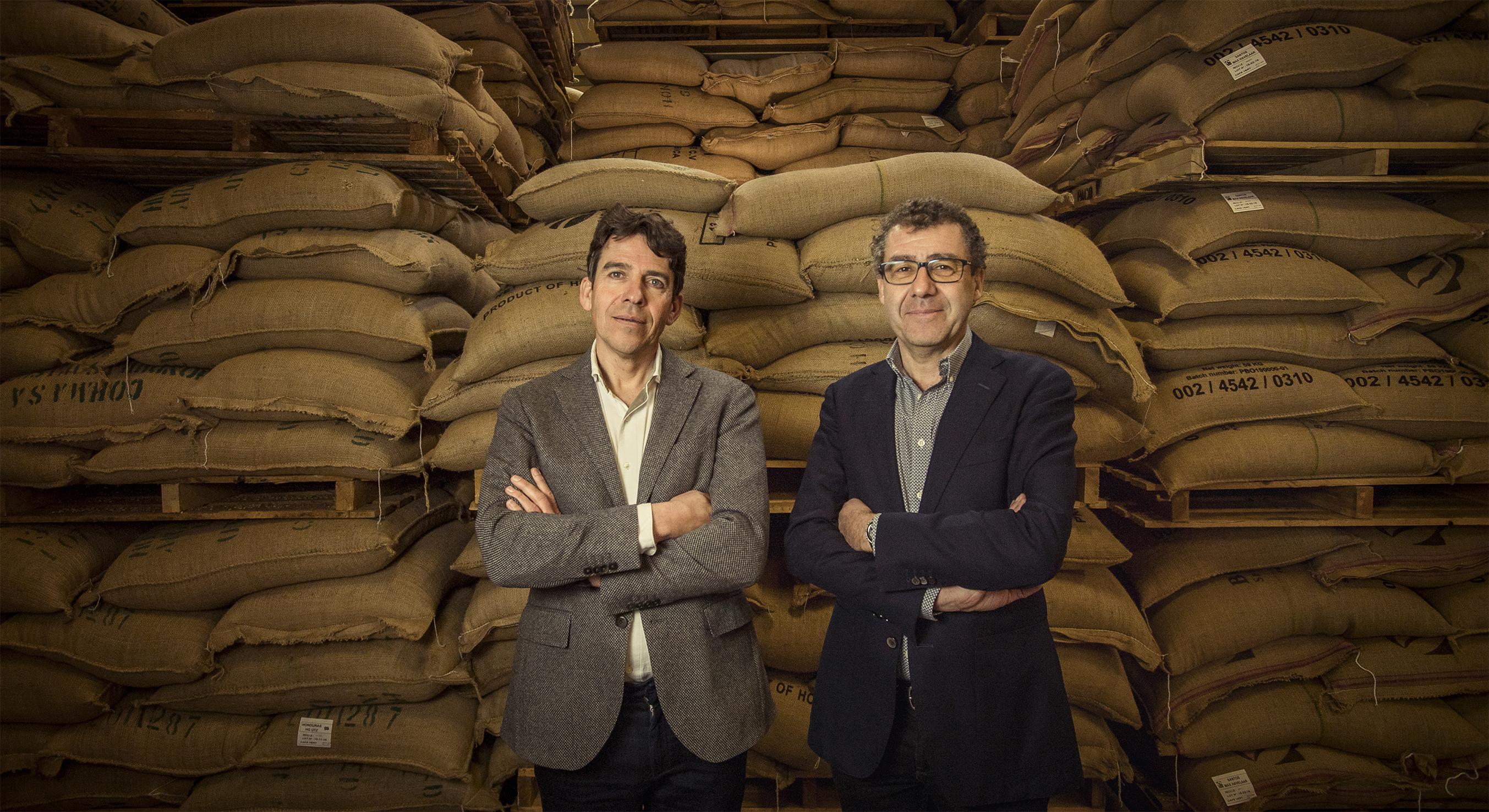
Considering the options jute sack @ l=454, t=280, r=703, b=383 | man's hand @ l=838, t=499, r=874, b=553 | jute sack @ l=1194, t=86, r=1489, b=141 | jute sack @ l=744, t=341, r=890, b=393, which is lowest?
man's hand @ l=838, t=499, r=874, b=553

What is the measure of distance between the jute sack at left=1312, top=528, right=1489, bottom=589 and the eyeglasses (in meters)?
2.14

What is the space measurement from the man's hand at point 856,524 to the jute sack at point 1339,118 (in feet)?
6.53

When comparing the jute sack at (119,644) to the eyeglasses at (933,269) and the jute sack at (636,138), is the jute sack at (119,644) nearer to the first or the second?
the eyeglasses at (933,269)

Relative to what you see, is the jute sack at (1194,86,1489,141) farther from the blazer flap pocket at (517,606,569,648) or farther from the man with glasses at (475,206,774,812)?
the blazer flap pocket at (517,606,569,648)

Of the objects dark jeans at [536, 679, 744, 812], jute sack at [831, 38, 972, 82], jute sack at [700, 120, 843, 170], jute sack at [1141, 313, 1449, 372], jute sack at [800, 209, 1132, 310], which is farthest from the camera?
jute sack at [831, 38, 972, 82]

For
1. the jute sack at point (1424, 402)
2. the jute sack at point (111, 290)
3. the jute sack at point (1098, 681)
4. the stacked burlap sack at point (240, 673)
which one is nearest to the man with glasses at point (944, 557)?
the jute sack at point (1098, 681)

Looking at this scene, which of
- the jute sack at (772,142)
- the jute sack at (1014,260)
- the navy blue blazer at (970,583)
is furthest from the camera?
the jute sack at (772,142)

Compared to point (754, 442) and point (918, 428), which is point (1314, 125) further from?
point (754, 442)

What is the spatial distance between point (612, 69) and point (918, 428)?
333 cm

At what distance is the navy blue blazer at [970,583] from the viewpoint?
170 cm

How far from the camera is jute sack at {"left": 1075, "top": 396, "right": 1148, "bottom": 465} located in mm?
2705

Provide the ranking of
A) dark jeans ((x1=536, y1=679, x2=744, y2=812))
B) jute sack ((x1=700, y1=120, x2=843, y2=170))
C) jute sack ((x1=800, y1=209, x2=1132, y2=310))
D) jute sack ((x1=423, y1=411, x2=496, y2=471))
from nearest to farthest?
1. dark jeans ((x1=536, y1=679, x2=744, y2=812))
2. jute sack ((x1=800, y1=209, x2=1132, y2=310))
3. jute sack ((x1=423, y1=411, x2=496, y2=471))
4. jute sack ((x1=700, y1=120, x2=843, y2=170))

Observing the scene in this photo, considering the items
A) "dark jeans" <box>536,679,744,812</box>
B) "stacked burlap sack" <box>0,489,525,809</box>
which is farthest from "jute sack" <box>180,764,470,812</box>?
"dark jeans" <box>536,679,744,812</box>

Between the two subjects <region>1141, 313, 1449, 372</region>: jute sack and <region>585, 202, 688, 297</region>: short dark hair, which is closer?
<region>585, 202, 688, 297</region>: short dark hair
